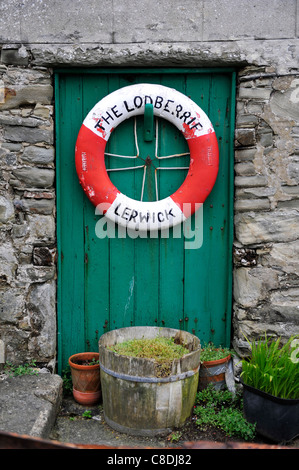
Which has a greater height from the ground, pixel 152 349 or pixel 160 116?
pixel 160 116

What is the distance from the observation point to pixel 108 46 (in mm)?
2461

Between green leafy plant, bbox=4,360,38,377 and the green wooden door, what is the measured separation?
20cm

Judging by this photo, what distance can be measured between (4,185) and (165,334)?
1.26m

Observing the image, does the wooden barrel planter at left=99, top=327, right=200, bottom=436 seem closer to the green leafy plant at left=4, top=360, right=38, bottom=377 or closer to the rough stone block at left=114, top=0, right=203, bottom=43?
the green leafy plant at left=4, top=360, right=38, bottom=377

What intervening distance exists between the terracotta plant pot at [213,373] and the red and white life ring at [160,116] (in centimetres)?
83

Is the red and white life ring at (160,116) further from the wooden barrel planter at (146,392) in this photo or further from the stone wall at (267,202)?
the wooden barrel planter at (146,392)

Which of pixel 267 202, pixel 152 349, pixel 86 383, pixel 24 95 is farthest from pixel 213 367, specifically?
pixel 24 95

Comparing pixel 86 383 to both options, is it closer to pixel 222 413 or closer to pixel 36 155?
pixel 222 413

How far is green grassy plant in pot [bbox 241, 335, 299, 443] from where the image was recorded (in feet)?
6.97

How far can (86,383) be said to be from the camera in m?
2.51

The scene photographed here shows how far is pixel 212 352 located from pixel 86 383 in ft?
2.46
